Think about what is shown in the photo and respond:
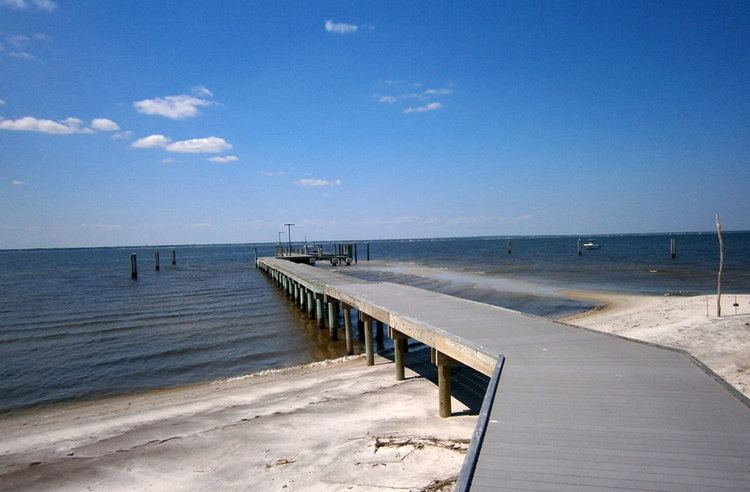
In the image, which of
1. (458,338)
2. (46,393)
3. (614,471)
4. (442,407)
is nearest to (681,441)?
(614,471)

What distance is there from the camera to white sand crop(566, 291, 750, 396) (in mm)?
9039

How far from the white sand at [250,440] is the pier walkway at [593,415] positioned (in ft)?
4.10

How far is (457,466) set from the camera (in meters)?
5.34

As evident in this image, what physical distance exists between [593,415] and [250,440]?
5.14m

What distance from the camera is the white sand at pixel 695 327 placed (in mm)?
9039

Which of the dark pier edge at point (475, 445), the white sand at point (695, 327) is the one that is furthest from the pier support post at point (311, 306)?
the dark pier edge at point (475, 445)

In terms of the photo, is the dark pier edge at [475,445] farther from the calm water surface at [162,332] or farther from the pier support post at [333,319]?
the pier support post at [333,319]

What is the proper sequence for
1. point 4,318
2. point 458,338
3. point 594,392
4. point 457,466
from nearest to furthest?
point 594,392 → point 457,466 → point 458,338 → point 4,318

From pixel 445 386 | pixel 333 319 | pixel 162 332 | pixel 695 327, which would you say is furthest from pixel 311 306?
pixel 695 327

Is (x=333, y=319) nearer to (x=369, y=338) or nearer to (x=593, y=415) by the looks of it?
(x=369, y=338)

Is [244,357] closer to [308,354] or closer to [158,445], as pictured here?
[308,354]

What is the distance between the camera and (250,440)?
7.00m

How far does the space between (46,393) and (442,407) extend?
1000 centimetres

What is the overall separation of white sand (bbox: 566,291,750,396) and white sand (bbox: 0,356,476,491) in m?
5.64
